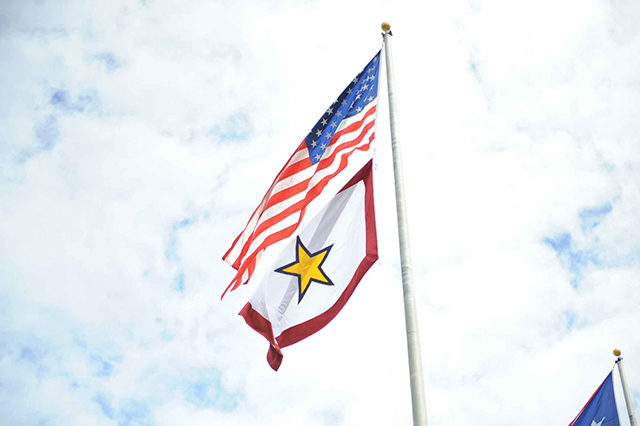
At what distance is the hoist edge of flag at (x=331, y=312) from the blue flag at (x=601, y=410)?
12696mm

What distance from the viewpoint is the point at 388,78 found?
43.4 feet

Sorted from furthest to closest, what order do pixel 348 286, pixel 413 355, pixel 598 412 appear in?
pixel 598 412, pixel 348 286, pixel 413 355

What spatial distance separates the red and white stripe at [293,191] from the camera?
13320mm

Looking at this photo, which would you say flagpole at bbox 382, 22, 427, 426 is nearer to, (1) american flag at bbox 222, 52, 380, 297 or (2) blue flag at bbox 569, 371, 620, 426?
(1) american flag at bbox 222, 52, 380, 297

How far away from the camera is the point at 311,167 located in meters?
14.0

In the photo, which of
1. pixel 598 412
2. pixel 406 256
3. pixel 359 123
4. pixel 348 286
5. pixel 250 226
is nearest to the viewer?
pixel 406 256

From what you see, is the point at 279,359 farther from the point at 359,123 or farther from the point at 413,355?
the point at 359,123

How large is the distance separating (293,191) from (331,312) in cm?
362

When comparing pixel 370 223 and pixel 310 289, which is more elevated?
pixel 370 223

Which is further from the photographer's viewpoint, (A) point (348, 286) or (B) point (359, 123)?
(B) point (359, 123)

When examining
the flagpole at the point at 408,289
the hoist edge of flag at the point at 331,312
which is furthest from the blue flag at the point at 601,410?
the flagpole at the point at 408,289

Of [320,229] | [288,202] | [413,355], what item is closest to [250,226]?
[288,202]

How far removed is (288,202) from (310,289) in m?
2.58

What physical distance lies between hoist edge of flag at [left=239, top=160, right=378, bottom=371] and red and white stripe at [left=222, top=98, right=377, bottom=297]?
937mm
